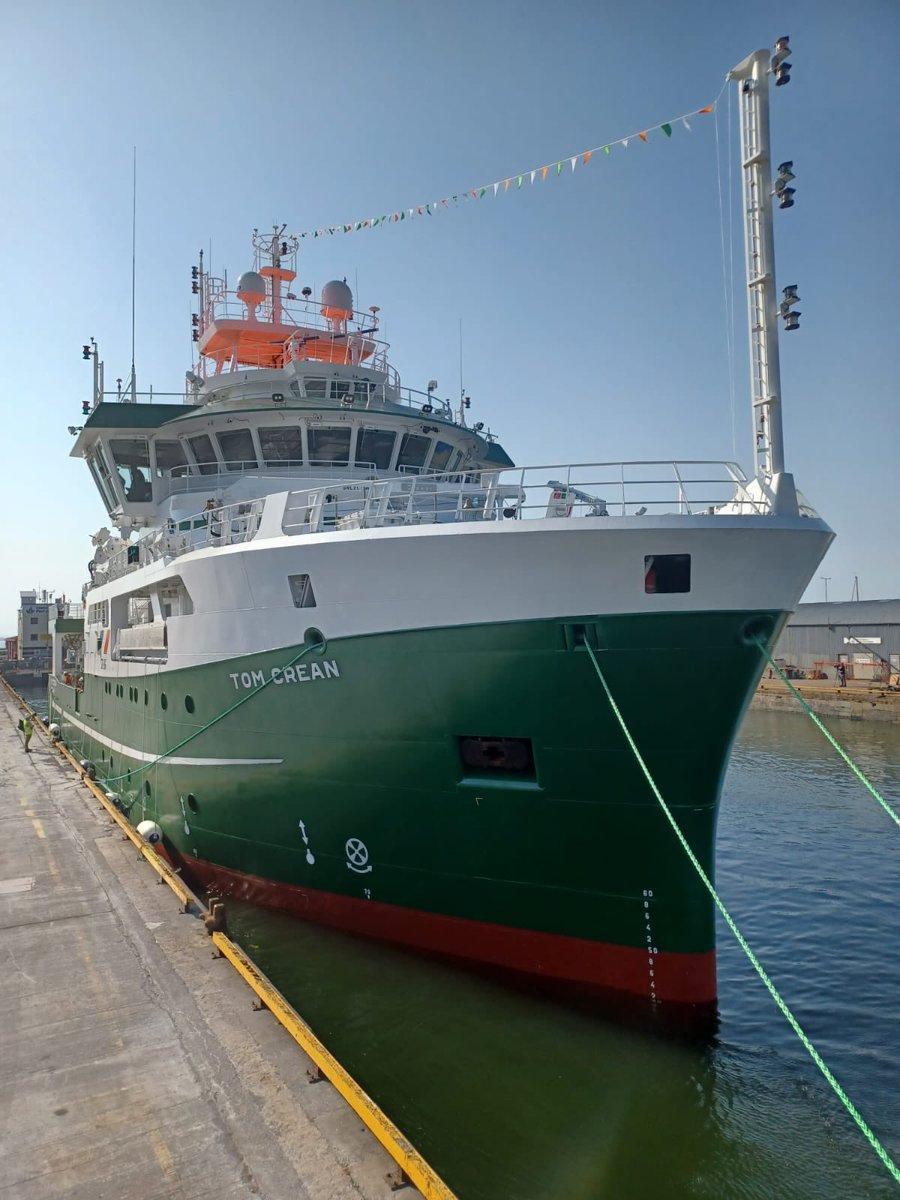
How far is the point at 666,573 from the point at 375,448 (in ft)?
26.0

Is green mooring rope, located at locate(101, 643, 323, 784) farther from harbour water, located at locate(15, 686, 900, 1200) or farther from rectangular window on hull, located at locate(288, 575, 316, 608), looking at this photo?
harbour water, located at locate(15, 686, 900, 1200)

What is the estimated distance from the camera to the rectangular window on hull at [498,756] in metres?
8.95

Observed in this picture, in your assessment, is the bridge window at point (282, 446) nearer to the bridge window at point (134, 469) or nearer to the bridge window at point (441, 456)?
the bridge window at point (441, 456)

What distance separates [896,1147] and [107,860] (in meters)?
11.1

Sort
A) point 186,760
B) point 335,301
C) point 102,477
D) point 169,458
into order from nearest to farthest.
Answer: point 186,760 → point 169,458 → point 102,477 → point 335,301

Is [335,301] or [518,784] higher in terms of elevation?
[335,301]

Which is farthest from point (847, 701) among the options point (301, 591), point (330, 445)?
point (301, 591)

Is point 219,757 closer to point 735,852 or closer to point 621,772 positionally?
point 621,772

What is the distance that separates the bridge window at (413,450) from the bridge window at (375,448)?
220 mm

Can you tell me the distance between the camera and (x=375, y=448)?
14.9 meters

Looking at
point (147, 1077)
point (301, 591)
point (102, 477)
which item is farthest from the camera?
point (102, 477)

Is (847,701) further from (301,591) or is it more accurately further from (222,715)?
(301,591)

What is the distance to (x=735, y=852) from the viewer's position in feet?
55.7

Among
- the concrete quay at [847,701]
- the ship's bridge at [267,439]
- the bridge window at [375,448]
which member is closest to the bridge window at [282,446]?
the ship's bridge at [267,439]
